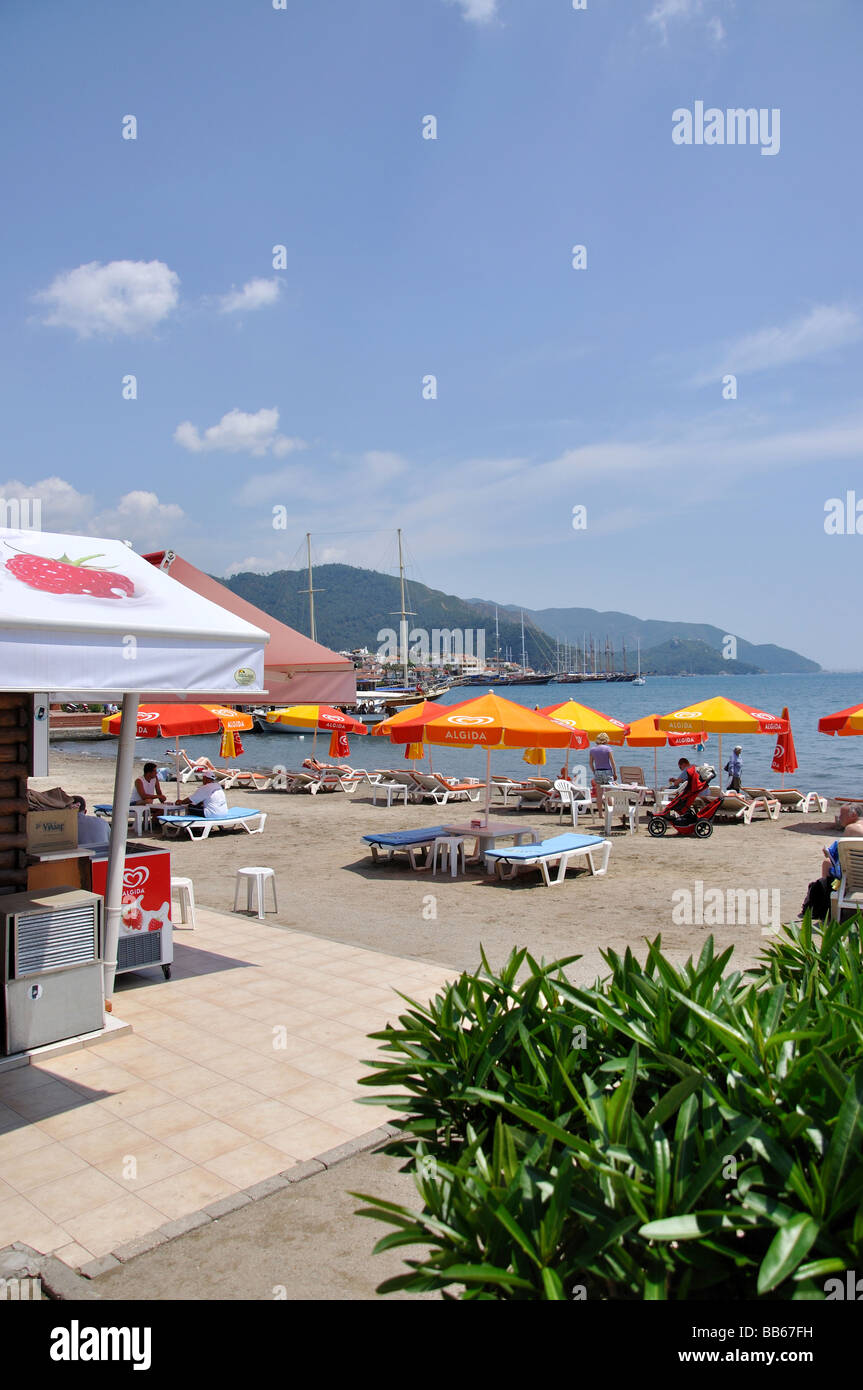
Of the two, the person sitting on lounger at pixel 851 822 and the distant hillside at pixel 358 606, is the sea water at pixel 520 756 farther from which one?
the distant hillside at pixel 358 606

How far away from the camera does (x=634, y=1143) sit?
7.21ft

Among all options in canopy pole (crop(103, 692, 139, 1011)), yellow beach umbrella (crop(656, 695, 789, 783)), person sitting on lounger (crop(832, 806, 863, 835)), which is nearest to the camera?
canopy pole (crop(103, 692, 139, 1011))

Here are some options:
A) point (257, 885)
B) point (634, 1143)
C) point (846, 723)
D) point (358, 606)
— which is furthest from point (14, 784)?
point (358, 606)

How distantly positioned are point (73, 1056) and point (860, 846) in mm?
7337

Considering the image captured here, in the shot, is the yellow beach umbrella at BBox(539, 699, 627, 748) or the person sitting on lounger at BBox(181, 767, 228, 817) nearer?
the person sitting on lounger at BBox(181, 767, 228, 817)

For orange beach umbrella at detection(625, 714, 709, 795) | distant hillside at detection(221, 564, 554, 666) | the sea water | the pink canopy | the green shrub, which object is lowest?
the sea water

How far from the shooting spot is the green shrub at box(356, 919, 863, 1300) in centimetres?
192

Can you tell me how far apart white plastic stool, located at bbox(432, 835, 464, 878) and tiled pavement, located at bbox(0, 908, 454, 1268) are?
5.09 m

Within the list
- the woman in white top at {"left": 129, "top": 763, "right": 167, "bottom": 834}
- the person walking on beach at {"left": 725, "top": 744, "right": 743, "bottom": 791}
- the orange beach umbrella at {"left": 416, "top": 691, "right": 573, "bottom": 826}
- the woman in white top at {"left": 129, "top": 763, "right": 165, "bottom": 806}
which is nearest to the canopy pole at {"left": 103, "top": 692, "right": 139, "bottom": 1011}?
the orange beach umbrella at {"left": 416, "top": 691, "right": 573, "bottom": 826}

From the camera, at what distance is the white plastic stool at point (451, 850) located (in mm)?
12930

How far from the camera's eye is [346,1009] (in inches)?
264

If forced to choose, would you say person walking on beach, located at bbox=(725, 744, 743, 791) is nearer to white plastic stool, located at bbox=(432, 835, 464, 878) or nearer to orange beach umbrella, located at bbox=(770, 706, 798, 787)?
orange beach umbrella, located at bbox=(770, 706, 798, 787)

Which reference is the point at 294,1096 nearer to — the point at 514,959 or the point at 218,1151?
the point at 218,1151

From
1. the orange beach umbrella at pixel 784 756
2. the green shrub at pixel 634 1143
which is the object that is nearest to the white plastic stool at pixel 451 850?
the green shrub at pixel 634 1143
